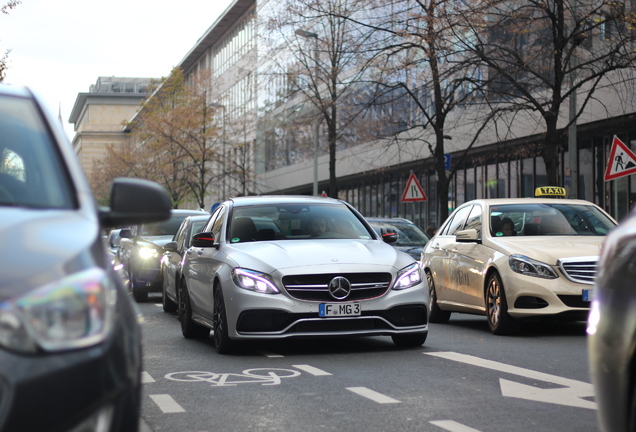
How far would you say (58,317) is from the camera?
2799 millimetres

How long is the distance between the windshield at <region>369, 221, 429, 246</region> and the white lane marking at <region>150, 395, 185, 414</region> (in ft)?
47.2

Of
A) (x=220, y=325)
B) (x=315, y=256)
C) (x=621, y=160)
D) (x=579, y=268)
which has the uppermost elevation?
(x=621, y=160)

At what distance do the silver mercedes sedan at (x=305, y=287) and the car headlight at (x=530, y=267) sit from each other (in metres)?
1.83

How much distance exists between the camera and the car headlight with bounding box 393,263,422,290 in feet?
32.8

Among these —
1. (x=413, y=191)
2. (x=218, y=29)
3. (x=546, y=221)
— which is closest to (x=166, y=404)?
(x=546, y=221)

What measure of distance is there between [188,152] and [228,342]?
4224 cm

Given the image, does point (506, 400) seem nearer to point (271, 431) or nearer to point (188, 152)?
point (271, 431)

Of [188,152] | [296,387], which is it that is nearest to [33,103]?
[296,387]

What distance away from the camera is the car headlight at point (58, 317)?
2.73 m

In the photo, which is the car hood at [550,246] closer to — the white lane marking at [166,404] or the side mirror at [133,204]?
the white lane marking at [166,404]

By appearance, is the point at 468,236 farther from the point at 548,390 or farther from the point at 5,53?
the point at 5,53

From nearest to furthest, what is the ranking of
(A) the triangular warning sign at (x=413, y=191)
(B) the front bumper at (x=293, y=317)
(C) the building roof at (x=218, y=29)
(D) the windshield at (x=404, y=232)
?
(B) the front bumper at (x=293, y=317) → (D) the windshield at (x=404, y=232) → (A) the triangular warning sign at (x=413, y=191) → (C) the building roof at (x=218, y=29)

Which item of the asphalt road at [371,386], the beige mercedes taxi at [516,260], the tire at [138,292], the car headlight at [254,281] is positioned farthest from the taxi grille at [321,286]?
the tire at [138,292]

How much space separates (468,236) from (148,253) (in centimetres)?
901
